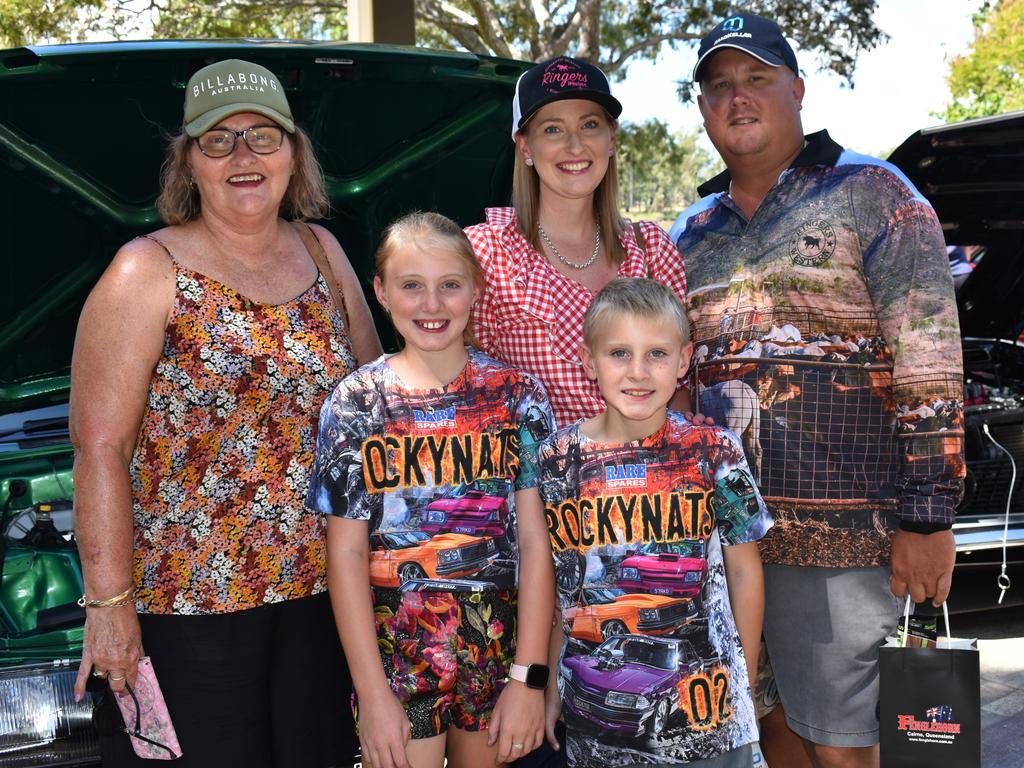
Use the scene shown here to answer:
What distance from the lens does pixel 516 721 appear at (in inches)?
78.4

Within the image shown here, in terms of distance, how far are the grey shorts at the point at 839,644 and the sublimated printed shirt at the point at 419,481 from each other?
755 millimetres

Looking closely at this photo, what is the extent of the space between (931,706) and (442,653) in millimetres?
1072

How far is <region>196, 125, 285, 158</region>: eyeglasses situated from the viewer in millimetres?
2070

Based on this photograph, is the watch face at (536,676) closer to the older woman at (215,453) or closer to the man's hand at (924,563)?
the older woman at (215,453)

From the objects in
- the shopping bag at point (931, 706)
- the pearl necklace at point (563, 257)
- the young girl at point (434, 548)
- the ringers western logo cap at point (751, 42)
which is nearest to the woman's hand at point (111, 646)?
the young girl at point (434, 548)

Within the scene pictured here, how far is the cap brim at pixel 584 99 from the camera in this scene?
224cm

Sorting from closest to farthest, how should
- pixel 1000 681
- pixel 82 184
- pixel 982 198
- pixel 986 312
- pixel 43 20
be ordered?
1. pixel 82 184
2. pixel 1000 681
3. pixel 982 198
4. pixel 986 312
5. pixel 43 20

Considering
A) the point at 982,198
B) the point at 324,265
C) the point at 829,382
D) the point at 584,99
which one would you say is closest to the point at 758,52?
the point at 584,99

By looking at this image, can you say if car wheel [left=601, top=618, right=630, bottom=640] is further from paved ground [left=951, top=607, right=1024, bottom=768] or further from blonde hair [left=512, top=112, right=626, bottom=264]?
paved ground [left=951, top=607, right=1024, bottom=768]

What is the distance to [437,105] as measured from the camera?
2.90m

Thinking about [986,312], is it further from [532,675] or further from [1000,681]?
[532,675]

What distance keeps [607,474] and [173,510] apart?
91 cm

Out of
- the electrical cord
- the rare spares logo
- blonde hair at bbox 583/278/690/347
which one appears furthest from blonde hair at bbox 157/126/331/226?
the electrical cord

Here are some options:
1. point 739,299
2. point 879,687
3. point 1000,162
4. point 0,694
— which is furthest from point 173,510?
point 1000,162
